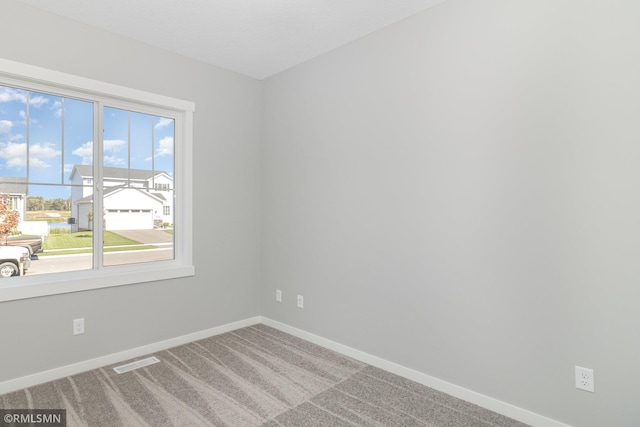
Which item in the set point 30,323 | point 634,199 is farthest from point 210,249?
point 634,199

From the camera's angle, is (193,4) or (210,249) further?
(210,249)

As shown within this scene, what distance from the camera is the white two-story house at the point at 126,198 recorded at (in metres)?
2.75

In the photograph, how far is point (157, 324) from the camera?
10.1 ft

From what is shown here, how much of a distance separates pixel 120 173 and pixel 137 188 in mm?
188

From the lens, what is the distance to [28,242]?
254 centimetres

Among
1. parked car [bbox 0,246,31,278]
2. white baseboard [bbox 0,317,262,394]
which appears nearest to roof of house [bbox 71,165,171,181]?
parked car [bbox 0,246,31,278]

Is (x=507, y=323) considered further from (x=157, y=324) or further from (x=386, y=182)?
(x=157, y=324)

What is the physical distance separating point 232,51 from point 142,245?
195 centimetres

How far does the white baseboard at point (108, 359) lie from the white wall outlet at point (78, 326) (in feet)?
0.77

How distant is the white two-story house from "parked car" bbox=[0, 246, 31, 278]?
37 centimetres

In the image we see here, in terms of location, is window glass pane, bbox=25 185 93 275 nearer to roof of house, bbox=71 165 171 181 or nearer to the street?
the street

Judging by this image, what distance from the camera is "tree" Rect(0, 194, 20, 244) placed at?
244cm

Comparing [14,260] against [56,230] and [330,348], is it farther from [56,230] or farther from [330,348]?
[330,348]

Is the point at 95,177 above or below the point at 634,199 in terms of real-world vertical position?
above
